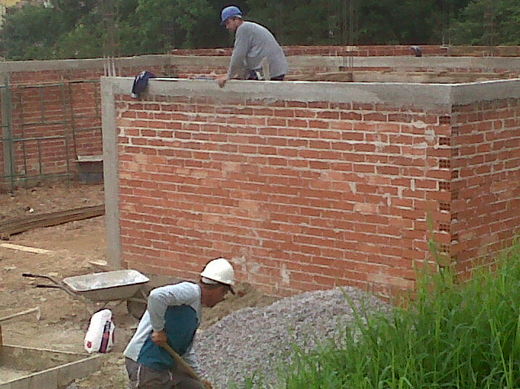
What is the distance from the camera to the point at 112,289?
28.1ft

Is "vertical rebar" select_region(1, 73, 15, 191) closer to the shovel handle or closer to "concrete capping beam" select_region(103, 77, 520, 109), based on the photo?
"concrete capping beam" select_region(103, 77, 520, 109)

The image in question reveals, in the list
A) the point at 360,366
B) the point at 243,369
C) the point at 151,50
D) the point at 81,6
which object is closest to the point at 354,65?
the point at 243,369

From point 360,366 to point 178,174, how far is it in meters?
5.23

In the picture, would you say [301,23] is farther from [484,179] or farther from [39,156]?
[484,179]

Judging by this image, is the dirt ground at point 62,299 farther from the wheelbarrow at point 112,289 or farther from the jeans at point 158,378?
the jeans at point 158,378

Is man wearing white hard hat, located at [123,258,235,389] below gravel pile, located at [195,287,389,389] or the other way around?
the other way around

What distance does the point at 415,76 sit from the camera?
11172mm

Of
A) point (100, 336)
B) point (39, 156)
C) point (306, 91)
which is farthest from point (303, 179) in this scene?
point (39, 156)

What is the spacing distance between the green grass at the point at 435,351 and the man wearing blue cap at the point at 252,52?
5.42 m

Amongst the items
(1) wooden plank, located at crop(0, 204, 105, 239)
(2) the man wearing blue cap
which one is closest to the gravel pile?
(2) the man wearing blue cap

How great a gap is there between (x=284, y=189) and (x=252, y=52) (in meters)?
2.32

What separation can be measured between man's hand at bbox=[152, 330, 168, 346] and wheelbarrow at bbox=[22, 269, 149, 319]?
3057 millimetres

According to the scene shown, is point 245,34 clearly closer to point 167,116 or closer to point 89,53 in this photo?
point 167,116

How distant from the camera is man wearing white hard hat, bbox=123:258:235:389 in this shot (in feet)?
18.4
